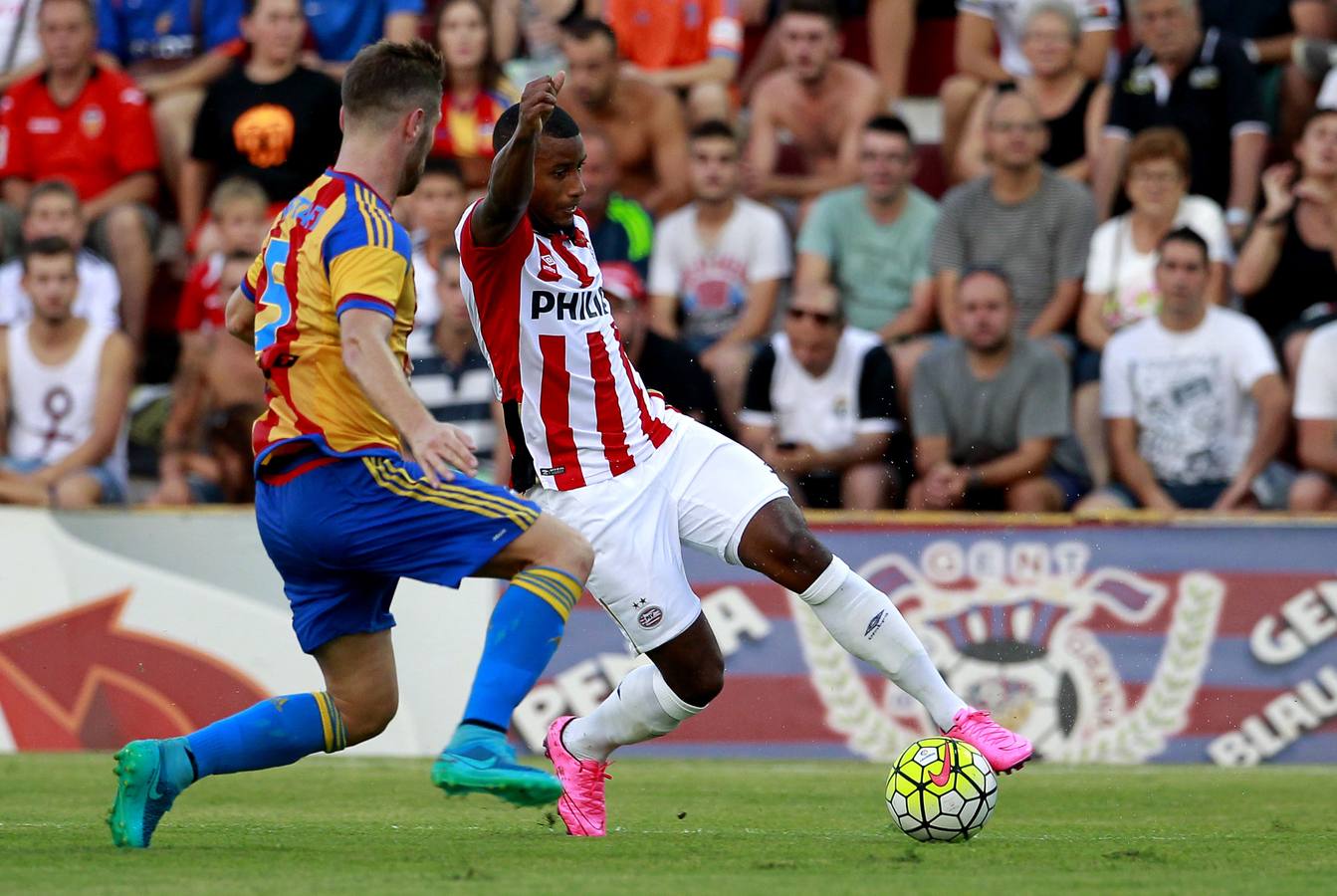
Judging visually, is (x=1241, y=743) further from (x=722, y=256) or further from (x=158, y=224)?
(x=158, y=224)

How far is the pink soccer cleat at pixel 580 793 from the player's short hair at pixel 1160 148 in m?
6.57

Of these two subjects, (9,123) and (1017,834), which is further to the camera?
(9,123)

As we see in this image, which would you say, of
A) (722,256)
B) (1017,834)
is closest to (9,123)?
(722,256)

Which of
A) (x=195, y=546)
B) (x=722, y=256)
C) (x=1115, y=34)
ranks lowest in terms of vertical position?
(x=195, y=546)

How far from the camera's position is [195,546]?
1119 cm

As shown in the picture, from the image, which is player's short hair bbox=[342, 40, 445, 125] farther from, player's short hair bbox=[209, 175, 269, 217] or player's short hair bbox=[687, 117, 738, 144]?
player's short hair bbox=[209, 175, 269, 217]

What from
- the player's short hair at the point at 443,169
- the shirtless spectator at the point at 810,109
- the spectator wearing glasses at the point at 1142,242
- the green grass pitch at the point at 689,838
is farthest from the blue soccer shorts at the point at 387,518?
the shirtless spectator at the point at 810,109

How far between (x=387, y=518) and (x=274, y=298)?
2.50 ft

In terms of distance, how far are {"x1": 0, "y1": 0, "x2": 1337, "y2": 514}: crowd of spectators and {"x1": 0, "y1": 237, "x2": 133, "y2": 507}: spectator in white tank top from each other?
0.02 m

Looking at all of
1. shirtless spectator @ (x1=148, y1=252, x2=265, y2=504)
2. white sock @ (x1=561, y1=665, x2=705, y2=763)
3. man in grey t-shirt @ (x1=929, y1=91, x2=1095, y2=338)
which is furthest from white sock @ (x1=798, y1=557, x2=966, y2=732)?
shirtless spectator @ (x1=148, y1=252, x2=265, y2=504)

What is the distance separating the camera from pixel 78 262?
1268cm

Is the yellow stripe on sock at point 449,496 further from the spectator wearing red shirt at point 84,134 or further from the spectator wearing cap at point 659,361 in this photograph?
the spectator wearing red shirt at point 84,134

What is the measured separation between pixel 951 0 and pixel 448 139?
392cm

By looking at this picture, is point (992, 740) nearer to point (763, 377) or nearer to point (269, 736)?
point (269, 736)
